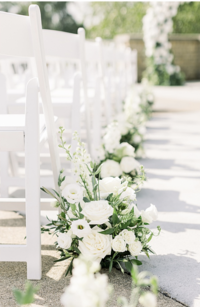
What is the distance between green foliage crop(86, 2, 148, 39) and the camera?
2986 cm

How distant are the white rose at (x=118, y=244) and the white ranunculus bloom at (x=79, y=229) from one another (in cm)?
10

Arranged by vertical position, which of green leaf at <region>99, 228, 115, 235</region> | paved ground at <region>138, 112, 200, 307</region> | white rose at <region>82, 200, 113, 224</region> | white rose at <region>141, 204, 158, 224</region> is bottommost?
paved ground at <region>138, 112, 200, 307</region>

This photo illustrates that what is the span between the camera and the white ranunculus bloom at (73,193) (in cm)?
155

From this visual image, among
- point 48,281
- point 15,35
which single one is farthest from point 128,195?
point 15,35

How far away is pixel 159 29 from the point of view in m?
10.9

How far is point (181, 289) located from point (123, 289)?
0.20 meters

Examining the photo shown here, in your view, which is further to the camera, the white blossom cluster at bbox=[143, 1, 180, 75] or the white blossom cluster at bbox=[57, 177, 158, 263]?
the white blossom cluster at bbox=[143, 1, 180, 75]

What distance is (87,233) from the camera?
1.51 meters

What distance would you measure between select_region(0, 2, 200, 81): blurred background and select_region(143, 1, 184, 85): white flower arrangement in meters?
2.94

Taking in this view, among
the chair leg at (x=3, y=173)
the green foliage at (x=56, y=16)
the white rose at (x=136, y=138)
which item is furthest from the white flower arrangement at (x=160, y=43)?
the green foliage at (x=56, y=16)

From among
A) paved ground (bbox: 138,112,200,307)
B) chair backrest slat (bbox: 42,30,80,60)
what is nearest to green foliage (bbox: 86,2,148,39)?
A: paved ground (bbox: 138,112,200,307)

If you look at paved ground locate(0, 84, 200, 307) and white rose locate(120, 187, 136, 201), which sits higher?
white rose locate(120, 187, 136, 201)

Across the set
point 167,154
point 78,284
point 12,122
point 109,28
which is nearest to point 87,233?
point 12,122

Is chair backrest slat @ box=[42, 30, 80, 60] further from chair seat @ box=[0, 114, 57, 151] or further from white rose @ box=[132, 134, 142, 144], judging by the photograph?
white rose @ box=[132, 134, 142, 144]
